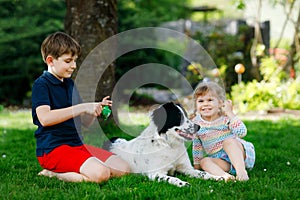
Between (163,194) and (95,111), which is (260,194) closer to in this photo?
(163,194)

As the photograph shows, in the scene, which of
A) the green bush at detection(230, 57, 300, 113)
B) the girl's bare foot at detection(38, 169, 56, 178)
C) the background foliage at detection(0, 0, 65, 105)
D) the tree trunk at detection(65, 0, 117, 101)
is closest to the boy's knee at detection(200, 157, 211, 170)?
the girl's bare foot at detection(38, 169, 56, 178)

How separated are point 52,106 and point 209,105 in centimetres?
131

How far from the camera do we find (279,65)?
9.07m

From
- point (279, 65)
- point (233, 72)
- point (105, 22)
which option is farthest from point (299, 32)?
point (105, 22)

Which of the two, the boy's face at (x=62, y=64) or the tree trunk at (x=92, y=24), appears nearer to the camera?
the boy's face at (x=62, y=64)

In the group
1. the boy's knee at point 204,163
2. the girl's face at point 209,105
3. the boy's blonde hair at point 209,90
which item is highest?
the boy's blonde hair at point 209,90

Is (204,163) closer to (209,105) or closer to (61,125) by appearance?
(209,105)

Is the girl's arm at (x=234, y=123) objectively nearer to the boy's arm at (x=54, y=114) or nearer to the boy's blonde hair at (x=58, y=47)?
the boy's arm at (x=54, y=114)

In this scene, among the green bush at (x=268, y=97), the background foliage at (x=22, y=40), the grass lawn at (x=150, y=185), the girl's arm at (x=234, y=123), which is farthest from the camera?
the background foliage at (x=22, y=40)

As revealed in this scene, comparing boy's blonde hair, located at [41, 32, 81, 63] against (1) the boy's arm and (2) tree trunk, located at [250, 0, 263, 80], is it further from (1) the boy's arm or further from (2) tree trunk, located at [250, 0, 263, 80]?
(2) tree trunk, located at [250, 0, 263, 80]

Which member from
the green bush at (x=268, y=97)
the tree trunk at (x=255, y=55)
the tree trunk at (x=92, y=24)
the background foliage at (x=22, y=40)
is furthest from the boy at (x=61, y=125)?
the background foliage at (x=22, y=40)

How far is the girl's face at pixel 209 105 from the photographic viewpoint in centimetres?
378

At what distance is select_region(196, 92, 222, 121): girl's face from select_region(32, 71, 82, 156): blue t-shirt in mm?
1083

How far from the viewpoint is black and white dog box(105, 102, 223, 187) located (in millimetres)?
3398
